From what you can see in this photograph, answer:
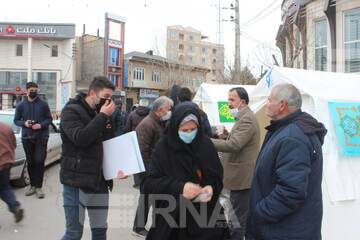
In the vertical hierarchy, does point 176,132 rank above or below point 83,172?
above

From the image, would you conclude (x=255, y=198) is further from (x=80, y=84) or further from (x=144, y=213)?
(x=80, y=84)

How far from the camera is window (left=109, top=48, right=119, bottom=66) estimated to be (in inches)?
1873

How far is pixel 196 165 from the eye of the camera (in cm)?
306

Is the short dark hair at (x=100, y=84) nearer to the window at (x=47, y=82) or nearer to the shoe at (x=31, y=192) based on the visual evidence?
the shoe at (x=31, y=192)

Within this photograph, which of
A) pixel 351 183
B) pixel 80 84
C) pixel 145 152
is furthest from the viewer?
pixel 80 84

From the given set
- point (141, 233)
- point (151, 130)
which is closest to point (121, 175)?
point (151, 130)

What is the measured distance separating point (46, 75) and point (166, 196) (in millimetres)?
45344

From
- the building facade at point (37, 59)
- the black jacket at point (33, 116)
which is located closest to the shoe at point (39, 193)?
the black jacket at point (33, 116)

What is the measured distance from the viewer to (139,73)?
2227 inches

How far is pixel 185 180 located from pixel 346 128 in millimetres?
3091

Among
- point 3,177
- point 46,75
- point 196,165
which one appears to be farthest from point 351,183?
point 46,75

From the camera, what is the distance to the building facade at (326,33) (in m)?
14.7

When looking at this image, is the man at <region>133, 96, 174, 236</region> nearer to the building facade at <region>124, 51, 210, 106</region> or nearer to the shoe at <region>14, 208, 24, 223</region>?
the shoe at <region>14, 208, 24, 223</region>

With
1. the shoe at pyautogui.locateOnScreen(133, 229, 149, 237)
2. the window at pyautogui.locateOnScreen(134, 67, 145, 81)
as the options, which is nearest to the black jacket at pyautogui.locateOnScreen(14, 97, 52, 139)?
the shoe at pyautogui.locateOnScreen(133, 229, 149, 237)
